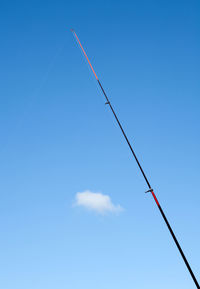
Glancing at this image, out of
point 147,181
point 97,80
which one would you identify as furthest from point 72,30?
point 147,181

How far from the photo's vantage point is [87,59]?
10055mm

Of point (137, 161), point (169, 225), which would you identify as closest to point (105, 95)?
point (137, 161)

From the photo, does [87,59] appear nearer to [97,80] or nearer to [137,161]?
[97,80]

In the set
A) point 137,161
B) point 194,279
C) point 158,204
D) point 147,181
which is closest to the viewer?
point 194,279

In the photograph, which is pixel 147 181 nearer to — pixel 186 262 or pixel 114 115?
pixel 186 262

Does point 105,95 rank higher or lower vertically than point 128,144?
higher

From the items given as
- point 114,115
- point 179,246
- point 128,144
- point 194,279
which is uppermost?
point 114,115

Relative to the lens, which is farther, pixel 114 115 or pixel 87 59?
pixel 87 59

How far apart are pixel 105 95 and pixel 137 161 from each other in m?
3.15

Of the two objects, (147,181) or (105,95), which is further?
(105,95)

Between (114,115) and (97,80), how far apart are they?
188 centimetres

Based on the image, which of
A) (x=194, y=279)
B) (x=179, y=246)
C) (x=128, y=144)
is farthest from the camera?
(x=128, y=144)

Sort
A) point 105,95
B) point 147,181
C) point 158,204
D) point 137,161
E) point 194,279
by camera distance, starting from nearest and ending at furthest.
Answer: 1. point 194,279
2. point 158,204
3. point 147,181
4. point 137,161
5. point 105,95

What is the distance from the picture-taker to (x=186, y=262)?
18.1 feet
